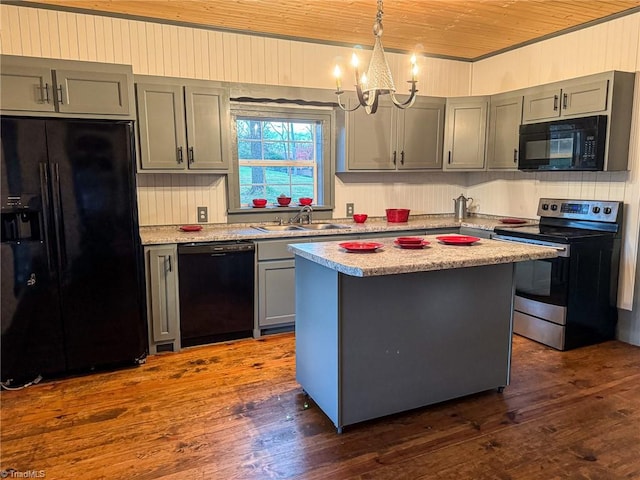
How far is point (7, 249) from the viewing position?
2738 mm

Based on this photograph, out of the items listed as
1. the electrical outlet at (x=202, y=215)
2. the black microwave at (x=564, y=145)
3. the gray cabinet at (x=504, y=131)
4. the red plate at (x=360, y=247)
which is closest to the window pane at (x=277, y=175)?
the electrical outlet at (x=202, y=215)

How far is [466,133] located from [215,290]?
2.97 meters

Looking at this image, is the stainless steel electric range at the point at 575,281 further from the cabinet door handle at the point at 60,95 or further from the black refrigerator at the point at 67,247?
the cabinet door handle at the point at 60,95

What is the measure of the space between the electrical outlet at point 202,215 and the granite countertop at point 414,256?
1.65 m

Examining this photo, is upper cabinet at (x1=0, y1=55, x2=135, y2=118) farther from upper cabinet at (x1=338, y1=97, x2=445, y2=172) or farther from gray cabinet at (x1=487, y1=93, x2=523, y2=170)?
gray cabinet at (x1=487, y1=93, x2=523, y2=170)

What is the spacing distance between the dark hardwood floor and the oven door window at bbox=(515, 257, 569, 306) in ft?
1.86

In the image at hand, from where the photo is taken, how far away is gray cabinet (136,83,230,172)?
11.3 ft

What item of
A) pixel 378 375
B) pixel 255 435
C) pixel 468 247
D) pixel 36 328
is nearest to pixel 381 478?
pixel 378 375

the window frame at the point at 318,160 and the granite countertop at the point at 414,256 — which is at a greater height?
the window frame at the point at 318,160

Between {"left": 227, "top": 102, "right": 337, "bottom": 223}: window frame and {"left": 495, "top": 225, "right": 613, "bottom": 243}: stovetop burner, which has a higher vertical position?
{"left": 227, "top": 102, "right": 337, "bottom": 223}: window frame

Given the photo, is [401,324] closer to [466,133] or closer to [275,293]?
[275,293]

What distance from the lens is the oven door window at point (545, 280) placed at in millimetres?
3412

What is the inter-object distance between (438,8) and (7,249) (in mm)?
3465

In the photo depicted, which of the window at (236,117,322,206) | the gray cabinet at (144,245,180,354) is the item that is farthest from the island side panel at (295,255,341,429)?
the window at (236,117,322,206)
